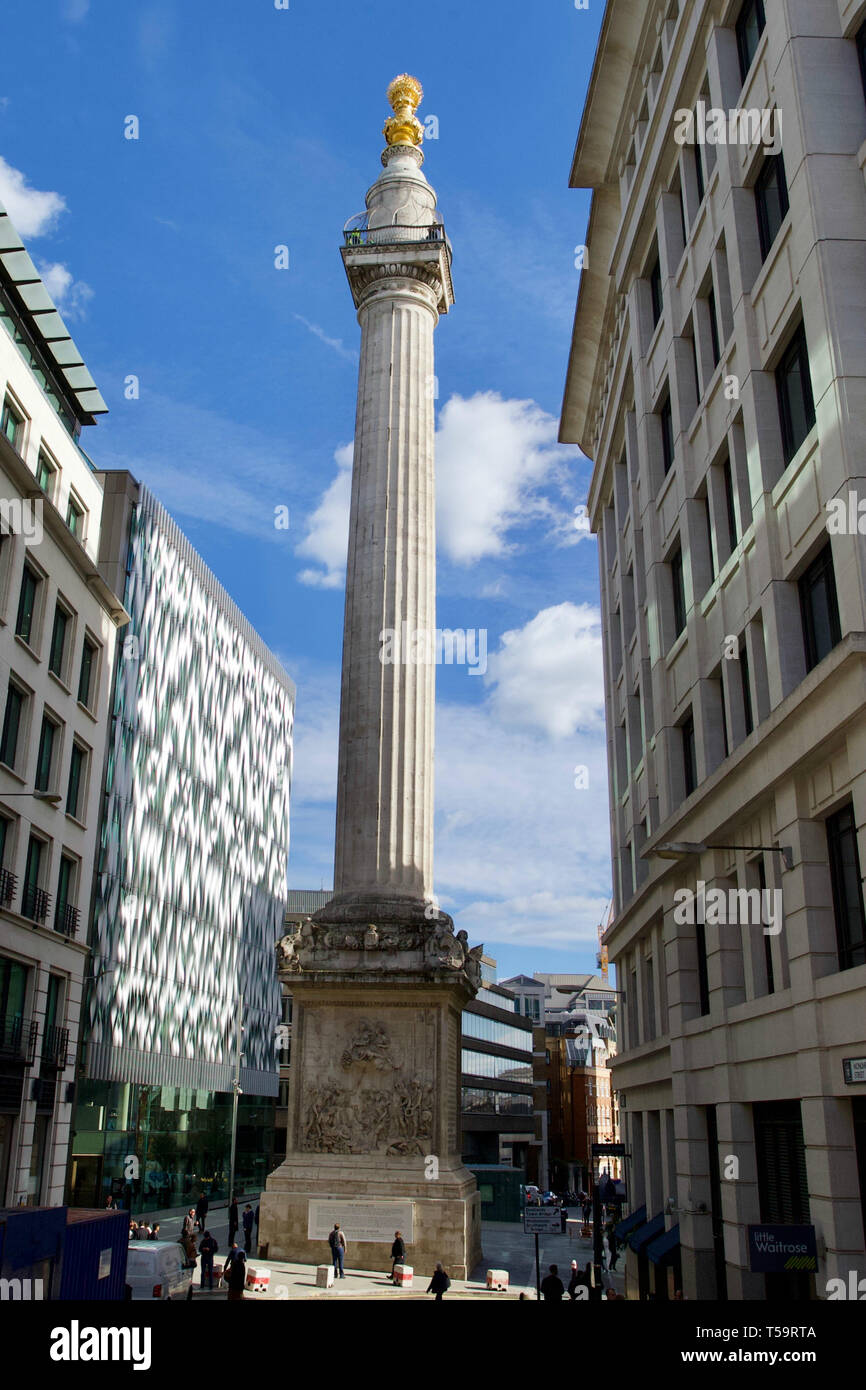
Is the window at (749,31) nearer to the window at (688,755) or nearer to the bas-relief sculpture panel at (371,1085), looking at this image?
the window at (688,755)

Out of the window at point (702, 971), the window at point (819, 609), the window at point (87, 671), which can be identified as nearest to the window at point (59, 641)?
the window at point (87, 671)

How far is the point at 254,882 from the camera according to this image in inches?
3246

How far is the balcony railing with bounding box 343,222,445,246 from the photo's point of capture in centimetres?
4031

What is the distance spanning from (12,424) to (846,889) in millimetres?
24087

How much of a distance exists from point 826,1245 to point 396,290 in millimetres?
34342

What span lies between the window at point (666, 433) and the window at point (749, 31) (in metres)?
7.63

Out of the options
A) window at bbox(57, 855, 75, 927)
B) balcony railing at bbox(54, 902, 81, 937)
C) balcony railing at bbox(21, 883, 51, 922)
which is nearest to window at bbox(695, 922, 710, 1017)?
balcony railing at bbox(21, 883, 51, 922)

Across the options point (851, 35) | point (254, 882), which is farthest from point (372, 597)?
point (254, 882)

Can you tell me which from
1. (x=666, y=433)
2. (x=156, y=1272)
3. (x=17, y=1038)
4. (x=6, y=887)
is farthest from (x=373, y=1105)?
(x=666, y=433)

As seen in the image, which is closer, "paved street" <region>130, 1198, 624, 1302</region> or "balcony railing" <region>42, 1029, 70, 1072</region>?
"paved street" <region>130, 1198, 624, 1302</region>

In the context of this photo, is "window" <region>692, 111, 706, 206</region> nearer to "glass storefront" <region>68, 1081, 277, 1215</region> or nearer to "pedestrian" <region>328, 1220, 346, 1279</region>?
"pedestrian" <region>328, 1220, 346, 1279</region>

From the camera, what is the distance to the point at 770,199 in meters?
19.8

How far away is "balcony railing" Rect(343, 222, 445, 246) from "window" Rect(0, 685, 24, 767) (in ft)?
71.2

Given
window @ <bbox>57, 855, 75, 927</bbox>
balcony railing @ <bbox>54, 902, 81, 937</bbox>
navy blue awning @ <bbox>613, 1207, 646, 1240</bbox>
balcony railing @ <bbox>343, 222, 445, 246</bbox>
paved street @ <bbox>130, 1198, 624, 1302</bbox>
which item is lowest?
paved street @ <bbox>130, 1198, 624, 1302</bbox>
